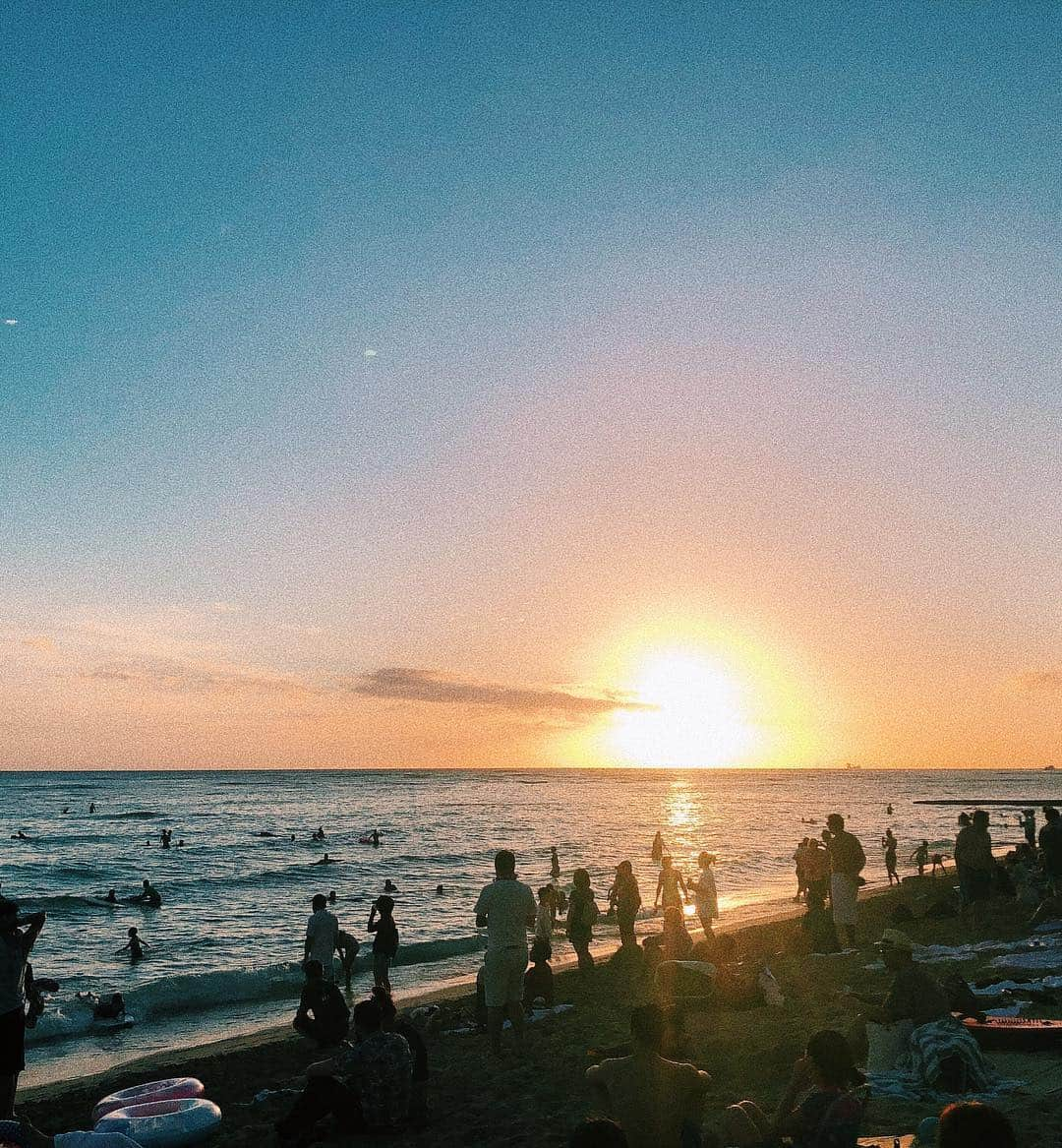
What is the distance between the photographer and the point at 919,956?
47.1 ft

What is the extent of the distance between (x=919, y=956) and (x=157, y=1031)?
13.6 m

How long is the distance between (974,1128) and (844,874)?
12.6 metres

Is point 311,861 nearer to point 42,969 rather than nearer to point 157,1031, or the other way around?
point 42,969

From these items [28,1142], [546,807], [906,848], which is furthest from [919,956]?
[546,807]

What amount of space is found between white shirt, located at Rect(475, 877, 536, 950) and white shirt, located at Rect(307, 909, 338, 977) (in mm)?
5493

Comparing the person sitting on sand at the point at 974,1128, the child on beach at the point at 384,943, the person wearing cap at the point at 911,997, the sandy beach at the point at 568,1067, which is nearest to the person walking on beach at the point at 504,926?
the sandy beach at the point at 568,1067

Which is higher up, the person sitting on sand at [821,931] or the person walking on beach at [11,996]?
the person walking on beach at [11,996]

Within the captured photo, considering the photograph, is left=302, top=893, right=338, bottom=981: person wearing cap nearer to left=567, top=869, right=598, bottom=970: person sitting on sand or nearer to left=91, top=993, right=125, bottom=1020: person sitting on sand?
left=567, top=869, right=598, bottom=970: person sitting on sand

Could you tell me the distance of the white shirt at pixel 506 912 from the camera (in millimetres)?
9570

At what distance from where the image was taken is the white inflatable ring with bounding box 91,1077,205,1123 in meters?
8.89

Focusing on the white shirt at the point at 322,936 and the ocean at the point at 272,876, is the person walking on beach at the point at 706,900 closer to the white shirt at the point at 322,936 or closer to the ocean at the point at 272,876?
the ocean at the point at 272,876

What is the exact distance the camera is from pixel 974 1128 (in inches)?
132

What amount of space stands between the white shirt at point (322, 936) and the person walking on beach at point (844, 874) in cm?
829

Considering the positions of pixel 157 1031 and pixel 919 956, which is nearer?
pixel 919 956
